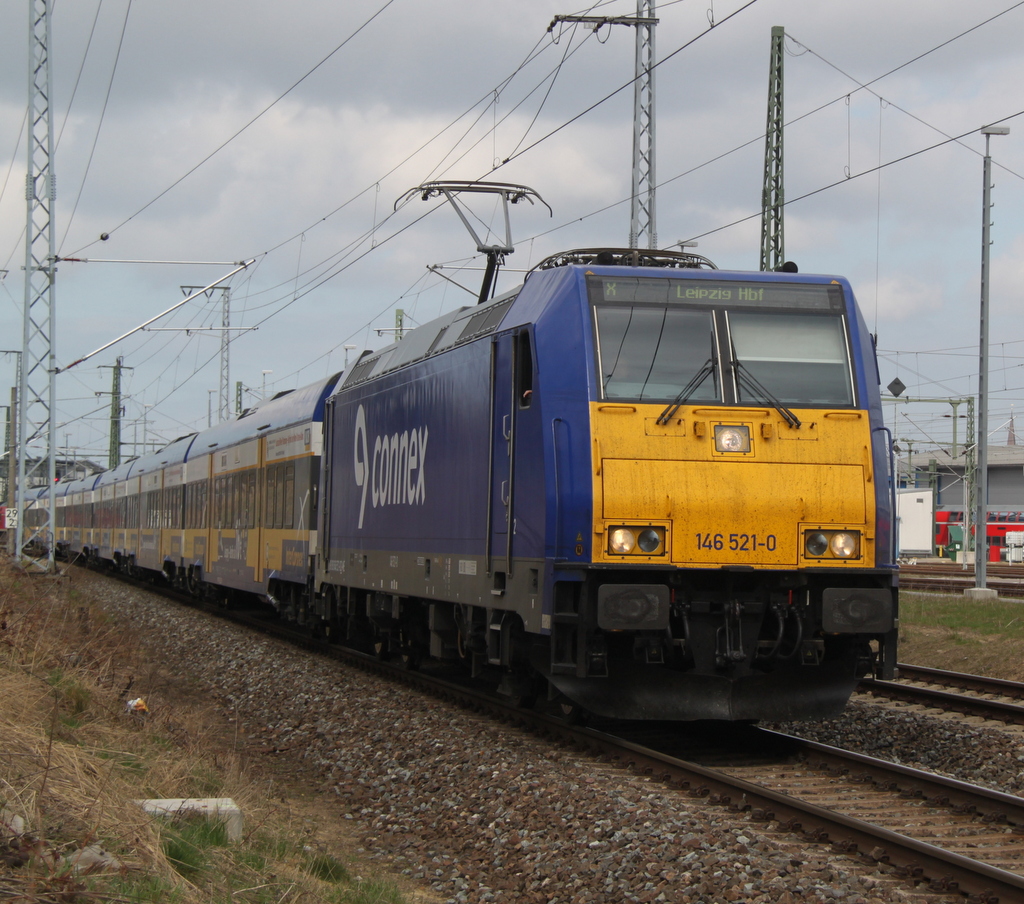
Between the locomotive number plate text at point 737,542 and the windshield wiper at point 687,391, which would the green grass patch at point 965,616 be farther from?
the windshield wiper at point 687,391

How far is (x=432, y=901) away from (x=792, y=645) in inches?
142

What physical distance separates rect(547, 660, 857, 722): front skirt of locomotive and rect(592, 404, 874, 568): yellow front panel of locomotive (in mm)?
894

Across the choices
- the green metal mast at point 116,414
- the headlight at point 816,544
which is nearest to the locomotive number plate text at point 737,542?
the headlight at point 816,544

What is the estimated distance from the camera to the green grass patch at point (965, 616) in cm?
1666

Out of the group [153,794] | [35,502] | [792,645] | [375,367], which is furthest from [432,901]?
[35,502]

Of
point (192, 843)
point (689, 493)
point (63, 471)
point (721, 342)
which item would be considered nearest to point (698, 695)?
point (689, 493)

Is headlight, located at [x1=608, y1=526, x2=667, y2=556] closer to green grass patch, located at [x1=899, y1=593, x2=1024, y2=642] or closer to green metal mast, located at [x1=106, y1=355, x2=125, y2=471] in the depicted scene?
green grass patch, located at [x1=899, y1=593, x2=1024, y2=642]

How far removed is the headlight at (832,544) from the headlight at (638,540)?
1.07 meters

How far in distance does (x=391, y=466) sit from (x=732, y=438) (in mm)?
5049

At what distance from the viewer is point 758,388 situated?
9.07 meters

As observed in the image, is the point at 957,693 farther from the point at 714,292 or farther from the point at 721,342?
the point at 714,292

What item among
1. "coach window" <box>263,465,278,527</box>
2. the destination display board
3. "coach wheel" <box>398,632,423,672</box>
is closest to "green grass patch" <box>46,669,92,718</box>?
"coach wheel" <box>398,632,423,672</box>

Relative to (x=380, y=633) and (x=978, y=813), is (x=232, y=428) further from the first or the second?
(x=978, y=813)

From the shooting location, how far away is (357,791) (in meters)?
8.83
